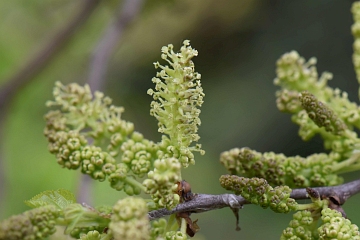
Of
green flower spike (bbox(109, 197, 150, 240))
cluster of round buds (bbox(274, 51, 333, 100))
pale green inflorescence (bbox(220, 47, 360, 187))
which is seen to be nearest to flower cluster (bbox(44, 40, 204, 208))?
green flower spike (bbox(109, 197, 150, 240))

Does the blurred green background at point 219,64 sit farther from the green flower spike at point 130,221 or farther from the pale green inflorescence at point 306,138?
the green flower spike at point 130,221

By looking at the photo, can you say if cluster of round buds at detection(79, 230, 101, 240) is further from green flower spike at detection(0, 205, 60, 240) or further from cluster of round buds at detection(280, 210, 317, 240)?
cluster of round buds at detection(280, 210, 317, 240)

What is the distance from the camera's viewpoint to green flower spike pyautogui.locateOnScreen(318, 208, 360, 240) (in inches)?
44.1

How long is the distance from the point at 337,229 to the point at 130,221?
0.50m

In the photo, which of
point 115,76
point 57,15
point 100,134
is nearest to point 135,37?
point 115,76

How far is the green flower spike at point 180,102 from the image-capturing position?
1.17 metres

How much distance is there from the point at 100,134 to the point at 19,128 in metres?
2.57

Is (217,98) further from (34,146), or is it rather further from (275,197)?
(275,197)

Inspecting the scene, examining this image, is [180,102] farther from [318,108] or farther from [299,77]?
[299,77]

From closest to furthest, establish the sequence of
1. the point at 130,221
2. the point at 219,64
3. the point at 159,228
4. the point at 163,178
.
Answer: the point at 130,221 → the point at 163,178 → the point at 159,228 → the point at 219,64

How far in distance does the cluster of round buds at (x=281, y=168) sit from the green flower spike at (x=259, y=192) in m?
0.20

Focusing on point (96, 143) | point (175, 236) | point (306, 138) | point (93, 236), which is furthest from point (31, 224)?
point (306, 138)

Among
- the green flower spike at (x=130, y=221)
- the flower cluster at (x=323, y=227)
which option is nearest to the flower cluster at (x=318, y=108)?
the flower cluster at (x=323, y=227)

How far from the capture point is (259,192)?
115 centimetres
